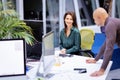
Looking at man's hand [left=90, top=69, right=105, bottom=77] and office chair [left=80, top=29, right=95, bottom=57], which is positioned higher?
office chair [left=80, top=29, right=95, bottom=57]

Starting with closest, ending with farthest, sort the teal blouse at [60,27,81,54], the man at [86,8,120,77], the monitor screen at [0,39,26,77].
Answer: the monitor screen at [0,39,26,77], the man at [86,8,120,77], the teal blouse at [60,27,81,54]

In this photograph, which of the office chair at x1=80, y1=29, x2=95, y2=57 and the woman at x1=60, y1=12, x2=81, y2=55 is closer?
A: the woman at x1=60, y1=12, x2=81, y2=55

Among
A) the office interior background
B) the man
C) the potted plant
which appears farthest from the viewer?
the office interior background

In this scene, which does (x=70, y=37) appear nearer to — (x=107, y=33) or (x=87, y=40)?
(x=87, y=40)

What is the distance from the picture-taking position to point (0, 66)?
2.57 m

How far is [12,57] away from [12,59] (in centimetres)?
2

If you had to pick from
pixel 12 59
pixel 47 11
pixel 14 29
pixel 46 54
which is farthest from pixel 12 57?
pixel 47 11

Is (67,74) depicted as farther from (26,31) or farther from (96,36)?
(96,36)

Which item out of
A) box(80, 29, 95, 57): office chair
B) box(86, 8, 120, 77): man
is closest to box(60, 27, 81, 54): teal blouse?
box(80, 29, 95, 57): office chair

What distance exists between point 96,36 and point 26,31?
2.13m

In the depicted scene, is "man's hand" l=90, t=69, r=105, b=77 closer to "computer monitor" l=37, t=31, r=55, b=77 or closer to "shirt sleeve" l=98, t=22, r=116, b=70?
"shirt sleeve" l=98, t=22, r=116, b=70

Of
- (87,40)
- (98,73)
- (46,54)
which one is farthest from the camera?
(87,40)

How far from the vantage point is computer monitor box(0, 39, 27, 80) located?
255cm

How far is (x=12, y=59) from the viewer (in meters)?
2.58
